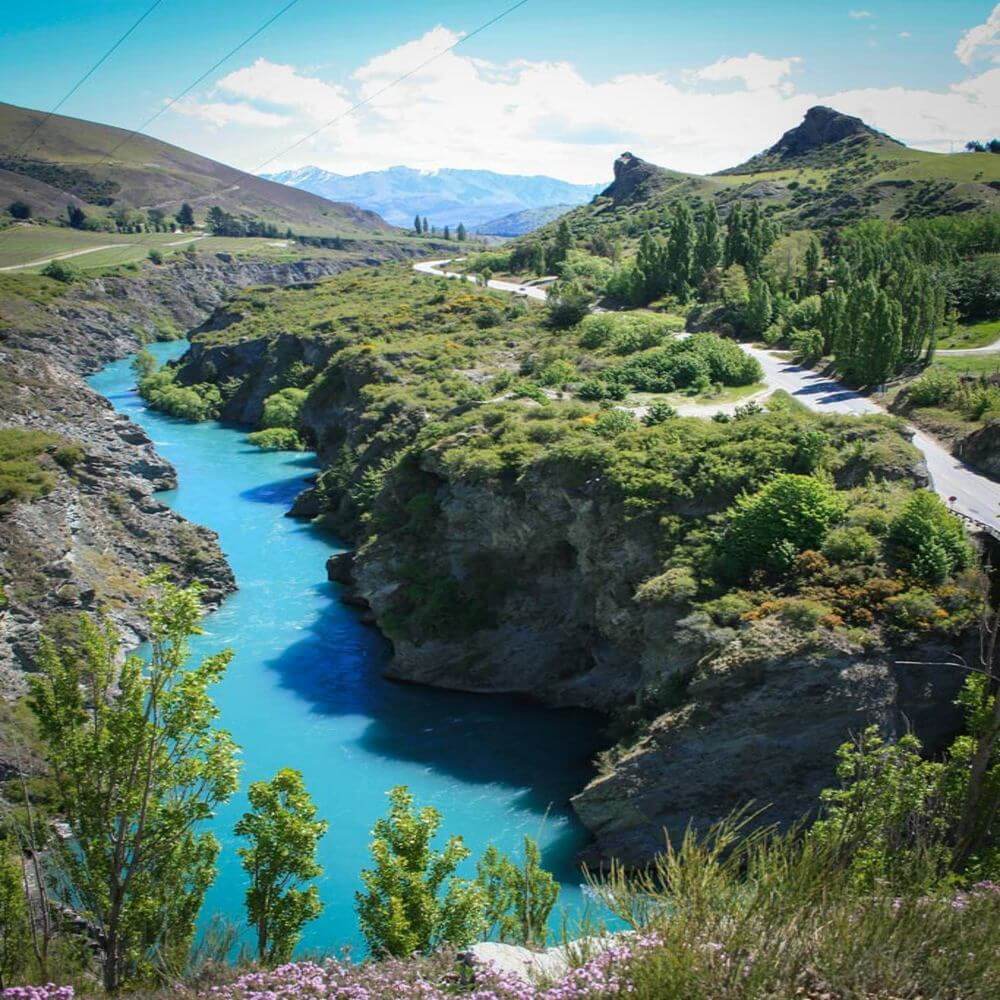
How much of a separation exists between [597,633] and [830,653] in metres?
12.7

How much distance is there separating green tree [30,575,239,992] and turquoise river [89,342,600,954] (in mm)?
7639

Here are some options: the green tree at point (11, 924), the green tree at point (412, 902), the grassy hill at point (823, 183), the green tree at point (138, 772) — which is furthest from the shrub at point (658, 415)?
the grassy hill at point (823, 183)

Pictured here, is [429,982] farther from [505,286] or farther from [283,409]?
[505,286]

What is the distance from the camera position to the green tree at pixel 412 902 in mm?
16625

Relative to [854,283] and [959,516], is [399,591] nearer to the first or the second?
[959,516]

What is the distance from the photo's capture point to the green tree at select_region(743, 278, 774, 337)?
6831 cm

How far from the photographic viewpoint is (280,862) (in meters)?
17.1

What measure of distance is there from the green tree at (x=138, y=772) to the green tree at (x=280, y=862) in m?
1.17

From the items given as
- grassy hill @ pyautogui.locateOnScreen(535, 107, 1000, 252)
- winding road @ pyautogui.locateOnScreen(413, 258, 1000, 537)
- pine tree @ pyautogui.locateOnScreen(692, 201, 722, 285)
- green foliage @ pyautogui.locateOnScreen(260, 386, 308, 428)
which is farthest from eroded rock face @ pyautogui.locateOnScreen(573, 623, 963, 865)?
grassy hill @ pyautogui.locateOnScreen(535, 107, 1000, 252)

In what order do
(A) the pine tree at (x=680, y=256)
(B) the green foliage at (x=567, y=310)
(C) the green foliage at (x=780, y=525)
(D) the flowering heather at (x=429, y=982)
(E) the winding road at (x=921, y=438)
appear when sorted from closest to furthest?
(D) the flowering heather at (x=429, y=982) → (C) the green foliage at (x=780, y=525) → (E) the winding road at (x=921, y=438) → (B) the green foliage at (x=567, y=310) → (A) the pine tree at (x=680, y=256)

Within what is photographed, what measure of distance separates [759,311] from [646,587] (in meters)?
43.1

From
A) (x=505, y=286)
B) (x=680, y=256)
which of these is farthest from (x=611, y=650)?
(x=505, y=286)

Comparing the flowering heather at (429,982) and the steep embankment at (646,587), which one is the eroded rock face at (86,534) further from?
the flowering heather at (429,982)

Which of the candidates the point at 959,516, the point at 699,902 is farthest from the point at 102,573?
the point at 699,902
